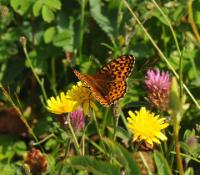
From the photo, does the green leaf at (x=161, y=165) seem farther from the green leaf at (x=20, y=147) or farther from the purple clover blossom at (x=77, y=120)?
the green leaf at (x=20, y=147)

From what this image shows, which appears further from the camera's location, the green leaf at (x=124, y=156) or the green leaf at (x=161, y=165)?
the green leaf at (x=161, y=165)

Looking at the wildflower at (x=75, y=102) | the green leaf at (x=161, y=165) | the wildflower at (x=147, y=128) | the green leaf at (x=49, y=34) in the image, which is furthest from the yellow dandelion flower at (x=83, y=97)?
the green leaf at (x=49, y=34)

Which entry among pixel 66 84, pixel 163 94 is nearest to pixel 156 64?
pixel 66 84

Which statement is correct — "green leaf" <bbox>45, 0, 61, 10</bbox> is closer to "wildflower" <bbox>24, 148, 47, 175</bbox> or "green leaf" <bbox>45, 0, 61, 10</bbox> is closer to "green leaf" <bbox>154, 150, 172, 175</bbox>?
"wildflower" <bbox>24, 148, 47, 175</bbox>

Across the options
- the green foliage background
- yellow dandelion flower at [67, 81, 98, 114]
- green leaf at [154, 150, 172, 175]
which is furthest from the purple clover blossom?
the green foliage background

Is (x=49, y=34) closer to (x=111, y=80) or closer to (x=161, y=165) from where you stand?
(x=111, y=80)

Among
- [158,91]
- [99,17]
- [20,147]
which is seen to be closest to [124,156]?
[158,91]

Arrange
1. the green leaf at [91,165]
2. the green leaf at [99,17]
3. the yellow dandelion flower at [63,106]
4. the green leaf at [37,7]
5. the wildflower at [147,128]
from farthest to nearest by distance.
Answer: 1. the green leaf at [99,17]
2. the green leaf at [37,7]
3. the yellow dandelion flower at [63,106]
4. the wildflower at [147,128]
5. the green leaf at [91,165]
